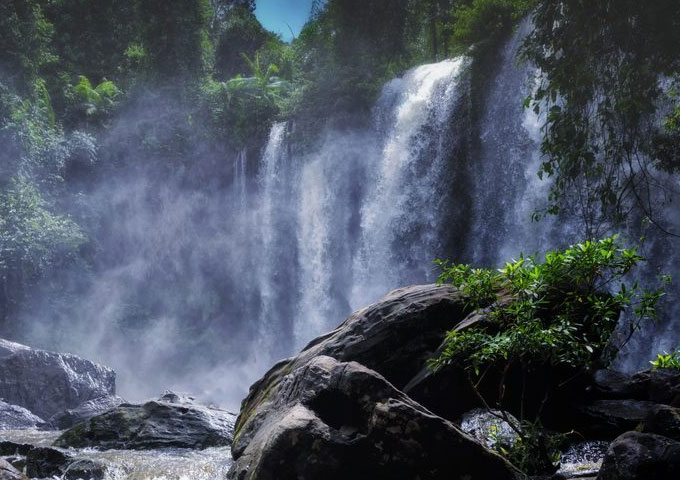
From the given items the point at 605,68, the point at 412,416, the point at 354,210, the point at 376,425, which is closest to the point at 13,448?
the point at 376,425

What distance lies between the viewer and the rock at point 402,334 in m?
7.23

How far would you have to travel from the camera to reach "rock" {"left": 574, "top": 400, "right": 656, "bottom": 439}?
6.53m

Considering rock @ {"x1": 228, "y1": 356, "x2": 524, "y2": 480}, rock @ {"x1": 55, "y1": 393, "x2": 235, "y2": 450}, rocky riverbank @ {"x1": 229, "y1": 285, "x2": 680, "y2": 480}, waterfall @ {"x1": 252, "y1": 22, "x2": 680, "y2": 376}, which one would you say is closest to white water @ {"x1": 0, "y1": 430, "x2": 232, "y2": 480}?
rock @ {"x1": 55, "y1": 393, "x2": 235, "y2": 450}

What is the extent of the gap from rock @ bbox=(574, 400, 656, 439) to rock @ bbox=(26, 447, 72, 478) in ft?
19.2

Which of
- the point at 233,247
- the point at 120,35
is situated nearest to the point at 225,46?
the point at 120,35

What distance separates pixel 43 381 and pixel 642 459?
586 inches

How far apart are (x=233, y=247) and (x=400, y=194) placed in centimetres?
802

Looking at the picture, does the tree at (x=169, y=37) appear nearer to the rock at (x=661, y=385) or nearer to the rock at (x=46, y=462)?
the rock at (x=46, y=462)

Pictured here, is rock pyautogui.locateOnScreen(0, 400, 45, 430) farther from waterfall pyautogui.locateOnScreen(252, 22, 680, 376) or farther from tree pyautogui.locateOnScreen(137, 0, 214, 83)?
tree pyautogui.locateOnScreen(137, 0, 214, 83)

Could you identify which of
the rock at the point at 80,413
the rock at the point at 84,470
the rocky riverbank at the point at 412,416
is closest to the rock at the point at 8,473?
the rock at the point at 84,470

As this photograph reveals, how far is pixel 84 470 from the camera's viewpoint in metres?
7.47

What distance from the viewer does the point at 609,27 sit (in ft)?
22.8

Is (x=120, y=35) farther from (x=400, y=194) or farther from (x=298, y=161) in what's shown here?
(x=400, y=194)

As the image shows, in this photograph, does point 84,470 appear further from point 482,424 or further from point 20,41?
point 20,41
